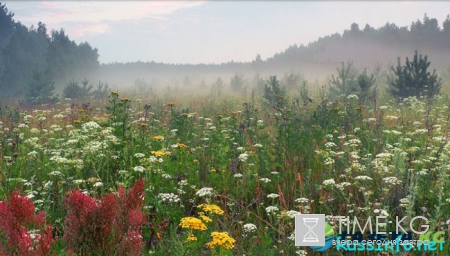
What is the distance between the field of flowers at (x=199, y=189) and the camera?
7.75ft

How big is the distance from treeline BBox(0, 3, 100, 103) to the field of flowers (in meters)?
30.9

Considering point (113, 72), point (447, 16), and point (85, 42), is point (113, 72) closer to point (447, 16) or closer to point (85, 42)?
point (85, 42)

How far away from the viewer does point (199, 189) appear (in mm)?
5004

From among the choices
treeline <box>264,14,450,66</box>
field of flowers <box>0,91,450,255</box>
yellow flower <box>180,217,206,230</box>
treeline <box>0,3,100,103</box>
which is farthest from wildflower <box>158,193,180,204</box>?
treeline <box>264,14,450,66</box>

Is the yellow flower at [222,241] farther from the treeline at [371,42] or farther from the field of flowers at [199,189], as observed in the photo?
the treeline at [371,42]

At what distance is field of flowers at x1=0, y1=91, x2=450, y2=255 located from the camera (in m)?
2.36

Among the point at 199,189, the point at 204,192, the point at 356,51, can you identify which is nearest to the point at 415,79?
the point at 199,189

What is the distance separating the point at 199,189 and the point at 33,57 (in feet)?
151

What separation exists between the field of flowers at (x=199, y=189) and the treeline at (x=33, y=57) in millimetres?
30875

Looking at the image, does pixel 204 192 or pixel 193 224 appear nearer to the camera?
pixel 193 224

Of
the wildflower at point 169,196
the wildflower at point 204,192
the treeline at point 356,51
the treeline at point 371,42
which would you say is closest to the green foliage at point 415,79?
the wildflower at point 204,192

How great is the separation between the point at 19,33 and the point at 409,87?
44730 millimetres

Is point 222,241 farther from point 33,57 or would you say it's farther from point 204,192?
point 33,57

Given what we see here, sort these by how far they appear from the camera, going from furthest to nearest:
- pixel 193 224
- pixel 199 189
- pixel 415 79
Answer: pixel 415 79 < pixel 199 189 < pixel 193 224
